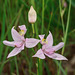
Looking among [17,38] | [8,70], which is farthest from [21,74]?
[17,38]

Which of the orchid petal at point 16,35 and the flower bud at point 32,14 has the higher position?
the flower bud at point 32,14

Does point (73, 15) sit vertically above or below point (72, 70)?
above

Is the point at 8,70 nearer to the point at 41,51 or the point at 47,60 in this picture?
the point at 47,60

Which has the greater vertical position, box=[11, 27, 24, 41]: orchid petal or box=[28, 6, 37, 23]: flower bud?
box=[28, 6, 37, 23]: flower bud

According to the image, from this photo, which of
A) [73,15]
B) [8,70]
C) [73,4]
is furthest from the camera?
[73,15]

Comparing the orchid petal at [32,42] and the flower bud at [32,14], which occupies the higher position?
the flower bud at [32,14]

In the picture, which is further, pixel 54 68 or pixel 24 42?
pixel 54 68

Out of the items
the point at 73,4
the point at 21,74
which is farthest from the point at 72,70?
the point at 73,4

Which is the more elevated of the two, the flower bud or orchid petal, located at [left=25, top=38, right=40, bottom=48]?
the flower bud

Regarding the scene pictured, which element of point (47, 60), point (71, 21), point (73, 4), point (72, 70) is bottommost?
point (72, 70)

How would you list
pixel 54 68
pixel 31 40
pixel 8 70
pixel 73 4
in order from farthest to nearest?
pixel 73 4, pixel 8 70, pixel 54 68, pixel 31 40
